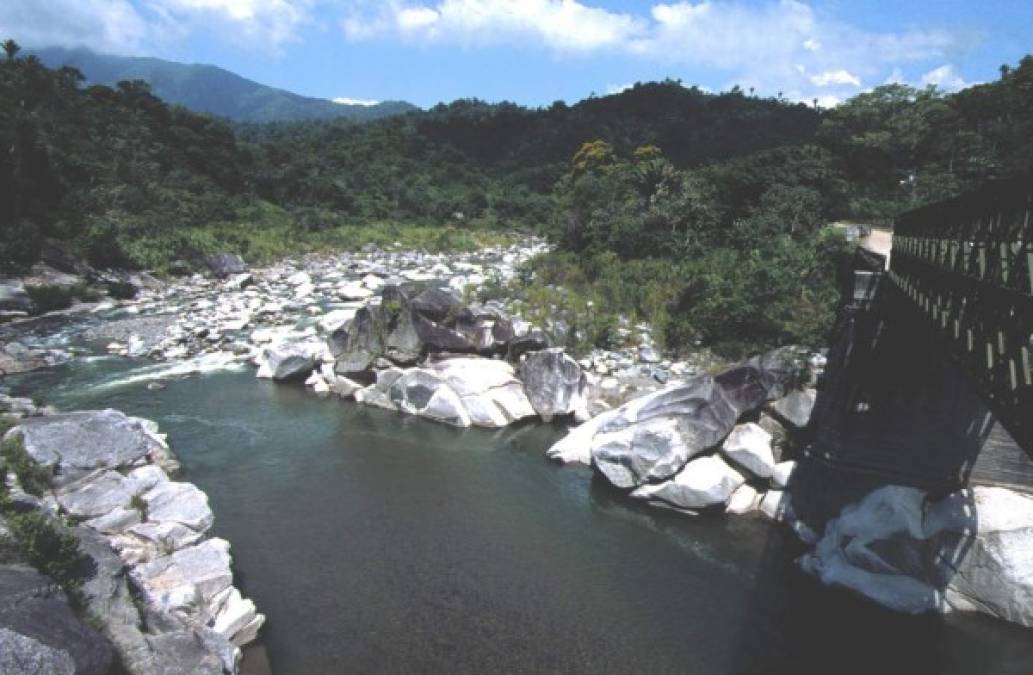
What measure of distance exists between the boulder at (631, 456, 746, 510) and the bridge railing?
6.68 meters

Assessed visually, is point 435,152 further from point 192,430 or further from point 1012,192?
point 1012,192

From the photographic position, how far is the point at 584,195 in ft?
122

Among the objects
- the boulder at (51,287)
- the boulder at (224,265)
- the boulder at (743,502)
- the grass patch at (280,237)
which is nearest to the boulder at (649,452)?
the boulder at (743,502)

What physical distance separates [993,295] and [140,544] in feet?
43.0

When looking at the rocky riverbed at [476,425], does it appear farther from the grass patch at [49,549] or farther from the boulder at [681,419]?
the grass patch at [49,549]

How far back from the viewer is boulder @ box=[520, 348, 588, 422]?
2053 cm

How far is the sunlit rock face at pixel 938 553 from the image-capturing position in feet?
39.3

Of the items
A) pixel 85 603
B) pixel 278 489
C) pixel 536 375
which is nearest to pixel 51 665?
pixel 85 603

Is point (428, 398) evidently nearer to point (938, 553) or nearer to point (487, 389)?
point (487, 389)

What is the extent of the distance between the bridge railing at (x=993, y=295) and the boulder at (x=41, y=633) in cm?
965

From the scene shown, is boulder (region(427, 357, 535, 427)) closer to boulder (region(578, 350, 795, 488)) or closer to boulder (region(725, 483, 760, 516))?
boulder (region(578, 350, 795, 488))

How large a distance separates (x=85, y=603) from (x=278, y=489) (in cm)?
691

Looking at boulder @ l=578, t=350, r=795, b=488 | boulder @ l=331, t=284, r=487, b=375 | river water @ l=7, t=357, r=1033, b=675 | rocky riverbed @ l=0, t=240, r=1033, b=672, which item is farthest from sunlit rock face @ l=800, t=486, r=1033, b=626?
boulder @ l=331, t=284, r=487, b=375

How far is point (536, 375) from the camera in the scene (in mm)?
20859
